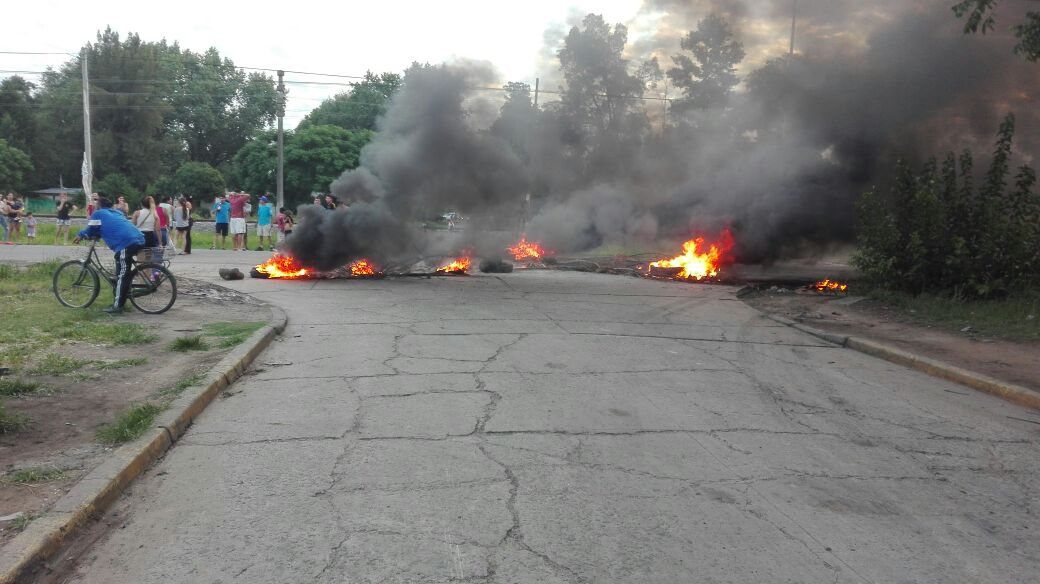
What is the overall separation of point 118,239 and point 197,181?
46735mm

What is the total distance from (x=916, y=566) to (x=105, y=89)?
63087 mm

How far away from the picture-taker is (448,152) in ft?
50.0

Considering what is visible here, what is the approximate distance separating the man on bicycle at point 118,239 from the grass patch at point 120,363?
3.23 metres

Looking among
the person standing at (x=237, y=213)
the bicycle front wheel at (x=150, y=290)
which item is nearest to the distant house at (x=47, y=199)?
the person standing at (x=237, y=213)

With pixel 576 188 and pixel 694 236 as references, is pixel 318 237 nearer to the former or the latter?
pixel 576 188

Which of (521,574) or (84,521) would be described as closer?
(521,574)

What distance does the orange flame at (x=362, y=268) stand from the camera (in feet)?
49.4

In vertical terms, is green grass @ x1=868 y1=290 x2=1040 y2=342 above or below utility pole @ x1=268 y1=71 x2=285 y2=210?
below

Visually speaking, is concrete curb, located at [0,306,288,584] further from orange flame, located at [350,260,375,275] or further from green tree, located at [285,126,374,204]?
green tree, located at [285,126,374,204]

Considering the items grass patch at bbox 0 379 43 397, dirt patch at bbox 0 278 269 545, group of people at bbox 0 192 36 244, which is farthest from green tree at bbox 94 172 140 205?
grass patch at bbox 0 379 43 397

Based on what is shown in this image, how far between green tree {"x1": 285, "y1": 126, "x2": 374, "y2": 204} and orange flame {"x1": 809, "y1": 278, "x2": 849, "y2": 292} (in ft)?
112

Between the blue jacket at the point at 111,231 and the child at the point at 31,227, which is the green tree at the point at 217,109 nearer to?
the child at the point at 31,227

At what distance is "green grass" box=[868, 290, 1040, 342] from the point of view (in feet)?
31.2

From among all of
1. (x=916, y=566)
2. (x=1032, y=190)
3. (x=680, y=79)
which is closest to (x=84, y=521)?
(x=916, y=566)
